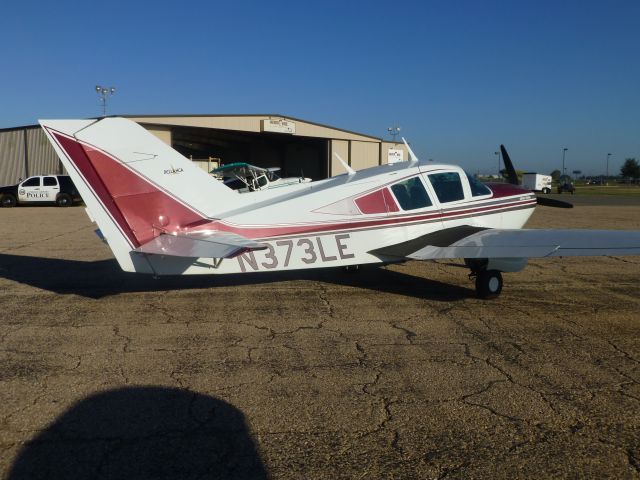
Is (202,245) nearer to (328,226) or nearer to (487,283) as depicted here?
(328,226)

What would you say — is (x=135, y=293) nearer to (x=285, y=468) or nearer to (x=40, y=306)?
(x=40, y=306)

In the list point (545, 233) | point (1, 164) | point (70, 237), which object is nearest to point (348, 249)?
point (545, 233)

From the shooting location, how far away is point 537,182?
6084 centimetres

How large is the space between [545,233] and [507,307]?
136cm

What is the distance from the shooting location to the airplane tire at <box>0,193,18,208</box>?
32.2 metres

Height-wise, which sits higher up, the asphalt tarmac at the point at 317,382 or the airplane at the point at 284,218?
the airplane at the point at 284,218

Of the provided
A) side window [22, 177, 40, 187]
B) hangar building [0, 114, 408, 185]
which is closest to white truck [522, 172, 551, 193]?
hangar building [0, 114, 408, 185]

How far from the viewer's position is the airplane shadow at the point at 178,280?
845cm

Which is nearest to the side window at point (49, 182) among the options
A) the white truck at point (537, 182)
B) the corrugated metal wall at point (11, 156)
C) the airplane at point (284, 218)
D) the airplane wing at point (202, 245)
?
the corrugated metal wall at point (11, 156)

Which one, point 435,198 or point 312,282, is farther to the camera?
point 312,282

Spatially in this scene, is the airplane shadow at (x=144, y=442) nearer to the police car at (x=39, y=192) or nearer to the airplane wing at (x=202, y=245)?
the airplane wing at (x=202, y=245)

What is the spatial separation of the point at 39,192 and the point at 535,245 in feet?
109

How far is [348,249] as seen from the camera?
753 centimetres

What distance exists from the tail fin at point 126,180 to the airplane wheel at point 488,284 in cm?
436
